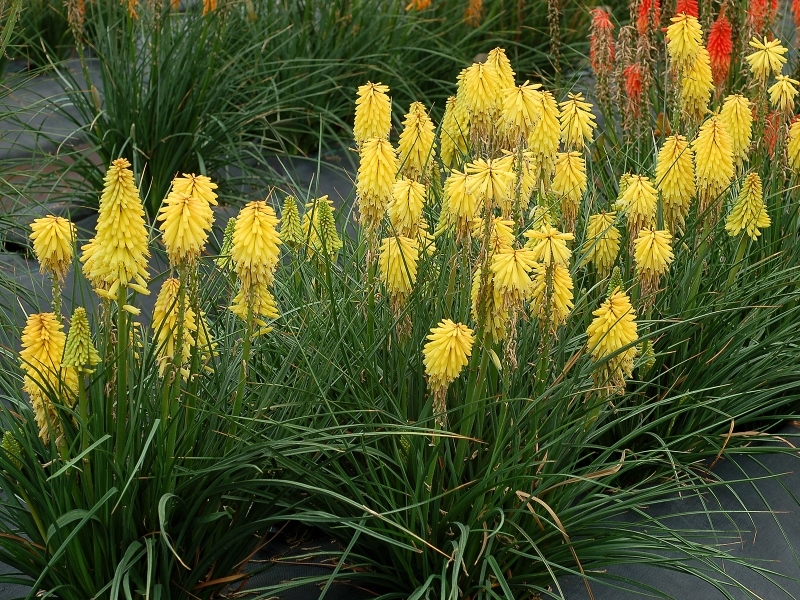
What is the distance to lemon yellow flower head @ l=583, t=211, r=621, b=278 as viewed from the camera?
11.7ft

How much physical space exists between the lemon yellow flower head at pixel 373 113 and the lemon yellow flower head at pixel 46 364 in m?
1.00

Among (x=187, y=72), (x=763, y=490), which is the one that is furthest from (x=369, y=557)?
(x=187, y=72)

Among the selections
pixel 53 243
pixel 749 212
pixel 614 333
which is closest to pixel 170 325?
pixel 53 243

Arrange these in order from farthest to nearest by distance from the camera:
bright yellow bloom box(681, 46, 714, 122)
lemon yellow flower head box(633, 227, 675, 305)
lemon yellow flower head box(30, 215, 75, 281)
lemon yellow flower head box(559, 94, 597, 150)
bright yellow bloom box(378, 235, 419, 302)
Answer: bright yellow bloom box(681, 46, 714, 122)
lemon yellow flower head box(559, 94, 597, 150)
lemon yellow flower head box(633, 227, 675, 305)
bright yellow bloom box(378, 235, 419, 302)
lemon yellow flower head box(30, 215, 75, 281)

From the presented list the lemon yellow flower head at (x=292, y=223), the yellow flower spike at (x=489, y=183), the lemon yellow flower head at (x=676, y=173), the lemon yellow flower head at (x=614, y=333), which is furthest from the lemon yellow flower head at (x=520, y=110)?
the lemon yellow flower head at (x=292, y=223)

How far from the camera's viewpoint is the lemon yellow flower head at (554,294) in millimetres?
2879

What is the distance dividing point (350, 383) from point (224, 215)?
9.34 feet

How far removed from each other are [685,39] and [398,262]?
151 cm

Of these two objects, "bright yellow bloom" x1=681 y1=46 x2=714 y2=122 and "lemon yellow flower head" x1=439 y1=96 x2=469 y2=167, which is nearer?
"lemon yellow flower head" x1=439 y1=96 x2=469 y2=167

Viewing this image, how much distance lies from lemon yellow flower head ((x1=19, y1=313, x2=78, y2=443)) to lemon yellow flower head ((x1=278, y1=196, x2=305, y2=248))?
1.03 meters

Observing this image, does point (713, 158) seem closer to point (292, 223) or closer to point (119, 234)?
point (292, 223)

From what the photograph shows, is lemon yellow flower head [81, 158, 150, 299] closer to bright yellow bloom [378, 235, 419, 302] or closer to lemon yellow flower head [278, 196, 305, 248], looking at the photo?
bright yellow bloom [378, 235, 419, 302]

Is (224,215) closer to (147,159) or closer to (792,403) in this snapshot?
(147,159)

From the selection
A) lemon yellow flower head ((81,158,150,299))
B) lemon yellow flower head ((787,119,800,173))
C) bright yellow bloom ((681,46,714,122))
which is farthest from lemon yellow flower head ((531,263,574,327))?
lemon yellow flower head ((787,119,800,173))
